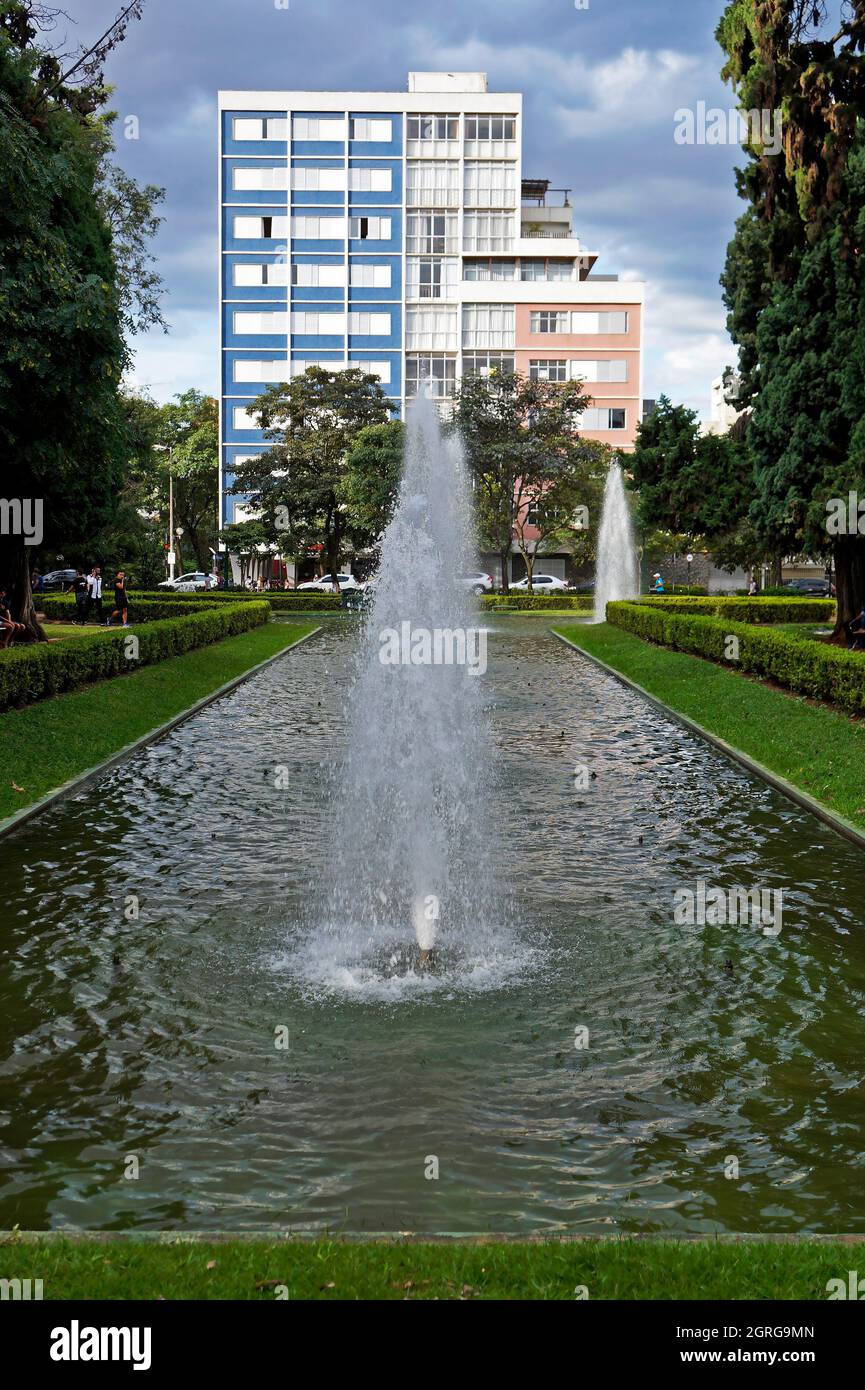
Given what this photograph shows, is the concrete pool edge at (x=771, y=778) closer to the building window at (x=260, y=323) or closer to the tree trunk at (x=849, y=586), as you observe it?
the tree trunk at (x=849, y=586)

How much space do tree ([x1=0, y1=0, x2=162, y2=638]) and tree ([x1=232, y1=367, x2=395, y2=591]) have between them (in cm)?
3347

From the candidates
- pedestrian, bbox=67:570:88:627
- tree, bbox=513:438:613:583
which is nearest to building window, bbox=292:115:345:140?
tree, bbox=513:438:613:583

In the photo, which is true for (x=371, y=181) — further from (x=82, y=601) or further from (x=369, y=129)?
(x=82, y=601)

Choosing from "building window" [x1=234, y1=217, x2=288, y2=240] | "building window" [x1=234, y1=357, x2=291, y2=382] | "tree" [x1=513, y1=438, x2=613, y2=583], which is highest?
"building window" [x1=234, y1=217, x2=288, y2=240]

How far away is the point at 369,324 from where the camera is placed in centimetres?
7906

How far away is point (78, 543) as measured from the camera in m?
26.8

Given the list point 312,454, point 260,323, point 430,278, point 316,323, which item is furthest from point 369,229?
point 312,454

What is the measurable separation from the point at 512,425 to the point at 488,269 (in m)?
28.9

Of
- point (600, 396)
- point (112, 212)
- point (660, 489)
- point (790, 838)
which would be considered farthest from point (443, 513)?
point (600, 396)

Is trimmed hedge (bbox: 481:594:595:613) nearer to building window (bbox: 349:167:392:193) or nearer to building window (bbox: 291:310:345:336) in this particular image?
building window (bbox: 291:310:345:336)

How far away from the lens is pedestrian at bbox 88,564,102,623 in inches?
1502

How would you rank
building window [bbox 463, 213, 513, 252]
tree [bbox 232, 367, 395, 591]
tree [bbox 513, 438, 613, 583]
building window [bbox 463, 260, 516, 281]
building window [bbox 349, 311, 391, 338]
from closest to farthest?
1. tree [bbox 513, 438, 613, 583]
2. tree [bbox 232, 367, 395, 591]
3. building window [bbox 349, 311, 391, 338]
4. building window [bbox 463, 213, 513, 252]
5. building window [bbox 463, 260, 516, 281]

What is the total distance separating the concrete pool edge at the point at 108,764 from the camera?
11195 millimetres
